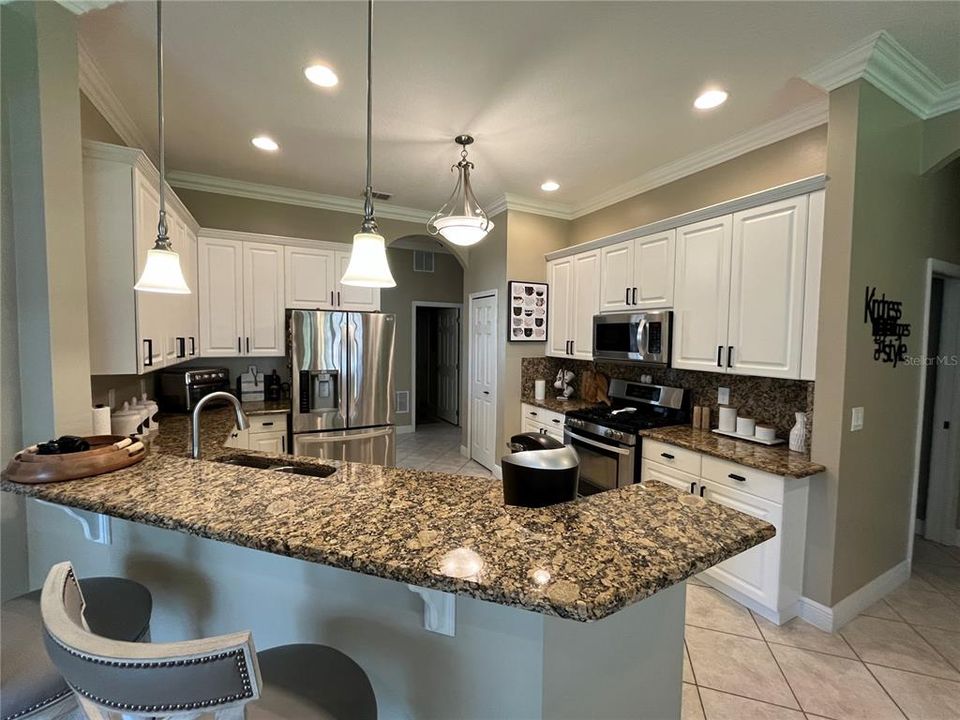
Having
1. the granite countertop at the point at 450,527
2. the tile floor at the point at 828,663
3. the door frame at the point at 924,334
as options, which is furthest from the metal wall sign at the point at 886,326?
the granite countertop at the point at 450,527

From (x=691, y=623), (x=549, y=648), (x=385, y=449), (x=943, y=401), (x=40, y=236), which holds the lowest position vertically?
(x=691, y=623)

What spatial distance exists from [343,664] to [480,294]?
13.3 feet

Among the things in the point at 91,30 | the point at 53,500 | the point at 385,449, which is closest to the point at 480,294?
the point at 385,449

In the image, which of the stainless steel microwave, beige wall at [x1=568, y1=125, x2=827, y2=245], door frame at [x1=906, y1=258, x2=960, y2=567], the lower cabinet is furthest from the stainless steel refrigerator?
door frame at [x1=906, y1=258, x2=960, y2=567]

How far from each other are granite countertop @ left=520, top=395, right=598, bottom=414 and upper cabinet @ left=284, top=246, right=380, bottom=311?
197cm

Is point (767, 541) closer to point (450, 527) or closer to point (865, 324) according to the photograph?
point (865, 324)

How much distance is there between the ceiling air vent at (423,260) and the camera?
6711 mm

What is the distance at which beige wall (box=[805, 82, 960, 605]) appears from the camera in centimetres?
212

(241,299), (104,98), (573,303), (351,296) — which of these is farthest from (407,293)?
(104,98)

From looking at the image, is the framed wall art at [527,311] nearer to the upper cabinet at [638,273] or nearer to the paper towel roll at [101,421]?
the upper cabinet at [638,273]

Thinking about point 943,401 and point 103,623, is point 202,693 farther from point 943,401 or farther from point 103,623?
point 943,401

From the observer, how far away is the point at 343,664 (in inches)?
42.9

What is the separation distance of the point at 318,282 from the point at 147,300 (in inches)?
75.2

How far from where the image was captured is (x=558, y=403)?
4121 millimetres
